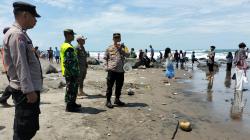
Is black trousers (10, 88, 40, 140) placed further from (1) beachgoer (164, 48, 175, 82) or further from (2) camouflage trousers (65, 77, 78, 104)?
(1) beachgoer (164, 48, 175, 82)

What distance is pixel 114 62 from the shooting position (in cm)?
898

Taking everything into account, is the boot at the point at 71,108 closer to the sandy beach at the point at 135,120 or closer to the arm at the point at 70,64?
the sandy beach at the point at 135,120

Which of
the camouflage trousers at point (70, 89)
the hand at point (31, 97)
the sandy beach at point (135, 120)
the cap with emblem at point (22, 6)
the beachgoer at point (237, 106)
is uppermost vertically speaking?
the cap with emblem at point (22, 6)

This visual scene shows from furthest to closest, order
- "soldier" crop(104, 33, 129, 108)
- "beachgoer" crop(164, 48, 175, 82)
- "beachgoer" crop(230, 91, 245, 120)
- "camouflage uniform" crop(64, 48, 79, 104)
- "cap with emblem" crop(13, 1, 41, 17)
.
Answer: "beachgoer" crop(164, 48, 175, 82) → "beachgoer" crop(230, 91, 245, 120) → "soldier" crop(104, 33, 129, 108) → "camouflage uniform" crop(64, 48, 79, 104) → "cap with emblem" crop(13, 1, 41, 17)

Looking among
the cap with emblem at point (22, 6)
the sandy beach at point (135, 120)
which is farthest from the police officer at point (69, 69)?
the cap with emblem at point (22, 6)

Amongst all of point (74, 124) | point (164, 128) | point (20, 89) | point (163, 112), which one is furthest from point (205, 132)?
point (20, 89)

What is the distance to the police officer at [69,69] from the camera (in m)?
8.26

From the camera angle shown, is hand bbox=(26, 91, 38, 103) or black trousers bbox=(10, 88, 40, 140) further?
black trousers bbox=(10, 88, 40, 140)

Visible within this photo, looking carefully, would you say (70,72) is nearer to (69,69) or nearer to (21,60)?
(69,69)

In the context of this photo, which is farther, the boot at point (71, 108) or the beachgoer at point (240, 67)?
the beachgoer at point (240, 67)

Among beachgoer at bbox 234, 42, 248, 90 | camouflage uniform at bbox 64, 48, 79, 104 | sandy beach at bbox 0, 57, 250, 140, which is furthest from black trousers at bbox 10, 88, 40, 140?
beachgoer at bbox 234, 42, 248, 90

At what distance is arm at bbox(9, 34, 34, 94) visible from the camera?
4164 mm

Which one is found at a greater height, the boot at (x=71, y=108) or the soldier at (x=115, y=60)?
the soldier at (x=115, y=60)

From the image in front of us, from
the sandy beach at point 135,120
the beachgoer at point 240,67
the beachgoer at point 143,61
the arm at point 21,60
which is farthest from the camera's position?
the beachgoer at point 143,61
